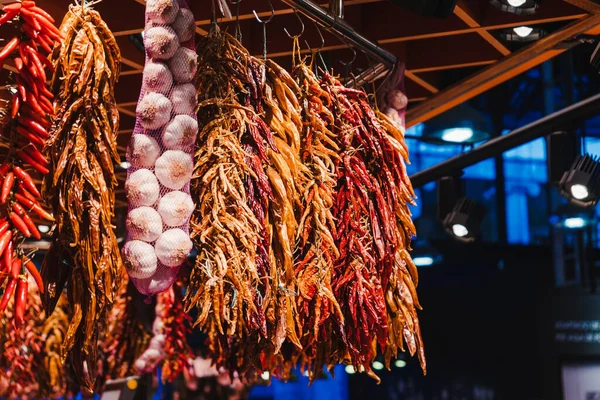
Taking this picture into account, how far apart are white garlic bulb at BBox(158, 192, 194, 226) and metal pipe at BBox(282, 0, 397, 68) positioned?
0.90 meters

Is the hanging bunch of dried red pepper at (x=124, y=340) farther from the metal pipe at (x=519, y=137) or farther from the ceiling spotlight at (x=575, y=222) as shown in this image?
the ceiling spotlight at (x=575, y=222)

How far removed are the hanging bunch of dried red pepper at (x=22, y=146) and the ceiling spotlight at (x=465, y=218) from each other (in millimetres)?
4254

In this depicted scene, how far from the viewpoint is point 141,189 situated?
6.52 feet

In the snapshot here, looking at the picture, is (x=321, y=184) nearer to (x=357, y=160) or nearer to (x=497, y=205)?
(x=357, y=160)

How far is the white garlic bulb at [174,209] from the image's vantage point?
2.00 metres

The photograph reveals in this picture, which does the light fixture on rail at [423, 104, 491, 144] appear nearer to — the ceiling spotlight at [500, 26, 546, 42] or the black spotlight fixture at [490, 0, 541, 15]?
the ceiling spotlight at [500, 26, 546, 42]

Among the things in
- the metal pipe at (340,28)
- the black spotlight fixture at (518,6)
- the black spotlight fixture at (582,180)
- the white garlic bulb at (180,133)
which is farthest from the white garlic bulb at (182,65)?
the black spotlight fixture at (582,180)

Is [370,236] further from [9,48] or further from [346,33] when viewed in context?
[9,48]

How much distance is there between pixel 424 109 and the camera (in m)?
4.05

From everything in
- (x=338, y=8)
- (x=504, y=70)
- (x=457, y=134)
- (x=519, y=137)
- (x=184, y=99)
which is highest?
(x=457, y=134)

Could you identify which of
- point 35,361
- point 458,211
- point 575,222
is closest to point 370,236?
point 35,361

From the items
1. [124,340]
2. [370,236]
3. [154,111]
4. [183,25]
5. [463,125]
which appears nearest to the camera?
[154,111]

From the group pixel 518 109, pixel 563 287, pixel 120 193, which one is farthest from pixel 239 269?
pixel 563 287

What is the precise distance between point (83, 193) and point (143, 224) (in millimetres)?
151
